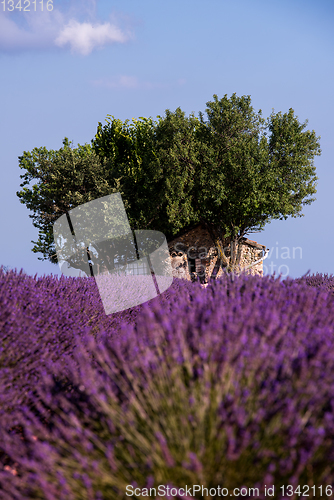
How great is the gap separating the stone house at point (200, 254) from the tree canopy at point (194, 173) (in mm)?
934

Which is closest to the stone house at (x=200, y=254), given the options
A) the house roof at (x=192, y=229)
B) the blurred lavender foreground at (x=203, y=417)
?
the house roof at (x=192, y=229)

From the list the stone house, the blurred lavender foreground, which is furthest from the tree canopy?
Answer: the blurred lavender foreground

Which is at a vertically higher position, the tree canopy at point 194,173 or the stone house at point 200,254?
the tree canopy at point 194,173

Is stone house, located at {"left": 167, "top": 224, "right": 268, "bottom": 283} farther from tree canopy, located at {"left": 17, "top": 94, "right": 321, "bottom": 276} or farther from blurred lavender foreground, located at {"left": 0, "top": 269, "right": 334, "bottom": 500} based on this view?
blurred lavender foreground, located at {"left": 0, "top": 269, "right": 334, "bottom": 500}

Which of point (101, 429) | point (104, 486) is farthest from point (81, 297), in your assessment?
point (104, 486)

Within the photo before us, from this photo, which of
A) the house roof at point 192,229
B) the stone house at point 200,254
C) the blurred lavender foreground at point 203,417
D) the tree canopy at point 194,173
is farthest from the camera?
the house roof at point 192,229

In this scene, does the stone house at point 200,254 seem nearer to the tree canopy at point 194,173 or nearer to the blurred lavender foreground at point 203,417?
the tree canopy at point 194,173

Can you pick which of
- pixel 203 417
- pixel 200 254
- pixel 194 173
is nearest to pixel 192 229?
pixel 200 254

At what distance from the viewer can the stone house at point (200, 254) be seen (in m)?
23.6

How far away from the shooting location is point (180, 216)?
20.3 metres

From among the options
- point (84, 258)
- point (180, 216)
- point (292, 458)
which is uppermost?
point (292, 458)

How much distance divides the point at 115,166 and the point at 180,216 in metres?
6.04

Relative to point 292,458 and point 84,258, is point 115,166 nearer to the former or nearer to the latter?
point 84,258

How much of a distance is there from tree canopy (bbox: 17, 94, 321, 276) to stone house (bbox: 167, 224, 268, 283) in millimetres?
934
